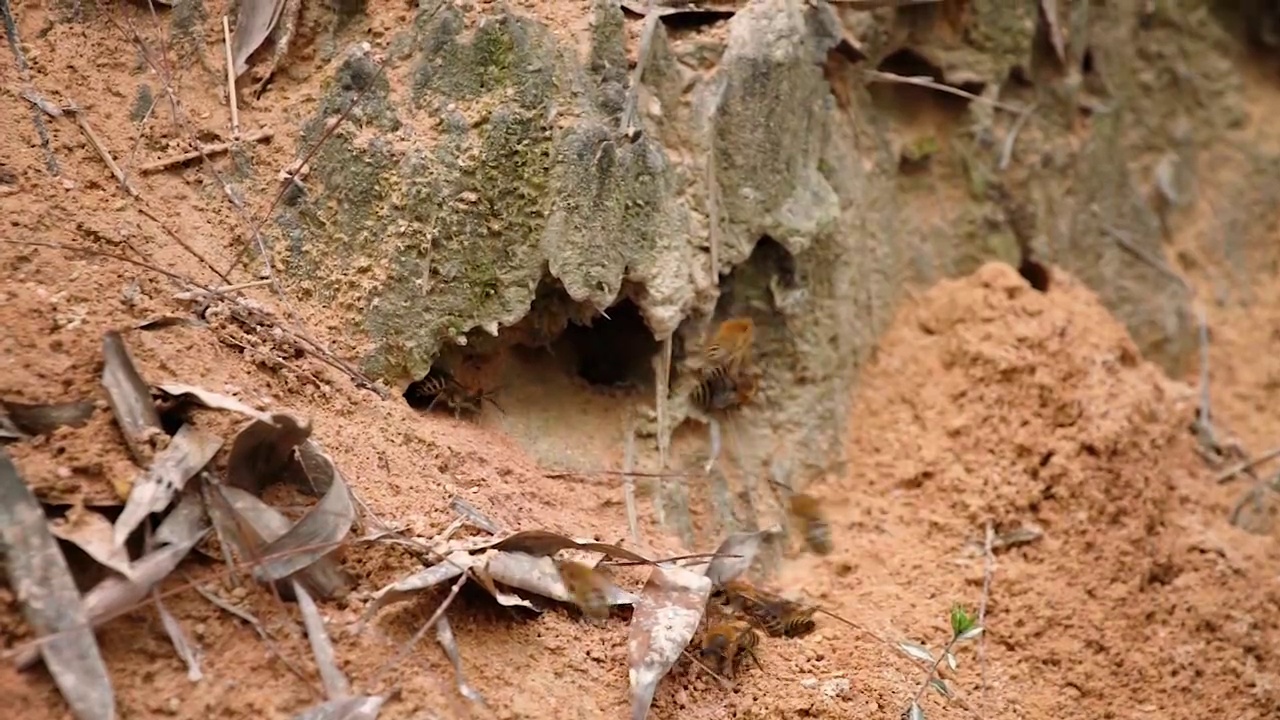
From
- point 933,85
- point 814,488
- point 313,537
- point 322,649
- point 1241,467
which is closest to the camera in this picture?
point 322,649

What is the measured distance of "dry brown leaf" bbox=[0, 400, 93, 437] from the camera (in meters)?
2.32

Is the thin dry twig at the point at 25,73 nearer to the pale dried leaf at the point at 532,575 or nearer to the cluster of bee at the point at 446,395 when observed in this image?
the cluster of bee at the point at 446,395

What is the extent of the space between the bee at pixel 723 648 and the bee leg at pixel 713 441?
2.39 feet

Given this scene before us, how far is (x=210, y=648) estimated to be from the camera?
2223 millimetres

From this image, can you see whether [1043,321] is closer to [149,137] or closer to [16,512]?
[149,137]

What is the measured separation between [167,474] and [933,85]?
2735 millimetres

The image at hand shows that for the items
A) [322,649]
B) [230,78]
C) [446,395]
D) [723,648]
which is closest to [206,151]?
[230,78]

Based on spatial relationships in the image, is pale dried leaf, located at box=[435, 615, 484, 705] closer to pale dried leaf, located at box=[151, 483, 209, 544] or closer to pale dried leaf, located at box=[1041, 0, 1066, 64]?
pale dried leaf, located at box=[151, 483, 209, 544]

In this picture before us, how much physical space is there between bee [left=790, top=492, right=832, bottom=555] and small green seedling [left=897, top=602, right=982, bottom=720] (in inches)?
17.4

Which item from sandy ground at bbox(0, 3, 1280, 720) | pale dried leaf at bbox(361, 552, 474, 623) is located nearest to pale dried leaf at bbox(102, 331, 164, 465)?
sandy ground at bbox(0, 3, 1280, 720)

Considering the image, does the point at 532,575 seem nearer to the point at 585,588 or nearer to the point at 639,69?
the point at 585,588

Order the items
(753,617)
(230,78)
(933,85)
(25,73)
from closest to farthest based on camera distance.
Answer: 1. (753,617)
2. (25,73)
3. (230,78)
4. (933,85)

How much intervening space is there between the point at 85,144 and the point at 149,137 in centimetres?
16

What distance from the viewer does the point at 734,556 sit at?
2.92 m
